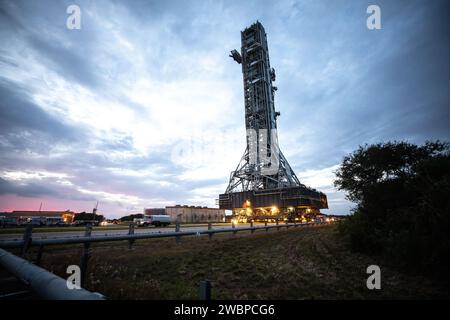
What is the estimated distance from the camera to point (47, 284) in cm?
275

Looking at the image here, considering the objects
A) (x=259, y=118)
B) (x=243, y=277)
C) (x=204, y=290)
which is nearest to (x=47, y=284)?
(x=204, y=290)

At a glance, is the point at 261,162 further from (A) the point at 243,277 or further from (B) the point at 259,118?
(A) the point at 243,277

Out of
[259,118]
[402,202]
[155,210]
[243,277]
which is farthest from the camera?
[155,210]

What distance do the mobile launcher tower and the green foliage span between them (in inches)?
2535

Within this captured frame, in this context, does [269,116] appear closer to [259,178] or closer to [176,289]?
[259,178]

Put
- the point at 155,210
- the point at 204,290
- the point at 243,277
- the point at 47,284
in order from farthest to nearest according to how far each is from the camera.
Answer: the point at 155,210 → the point at 243,277 → the point at 47,284 → the point at 204,290

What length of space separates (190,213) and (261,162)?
117 ft

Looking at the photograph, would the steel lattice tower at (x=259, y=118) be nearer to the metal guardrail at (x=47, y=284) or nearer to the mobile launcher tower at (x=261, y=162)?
the mobile launcher tower at (x=261, y=162)

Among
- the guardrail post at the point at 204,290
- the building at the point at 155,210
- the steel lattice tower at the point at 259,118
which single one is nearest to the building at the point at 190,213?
the building at the point at 155,210

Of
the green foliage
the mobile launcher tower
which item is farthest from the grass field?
the mobile launcher tower

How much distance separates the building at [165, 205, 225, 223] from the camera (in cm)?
8344
